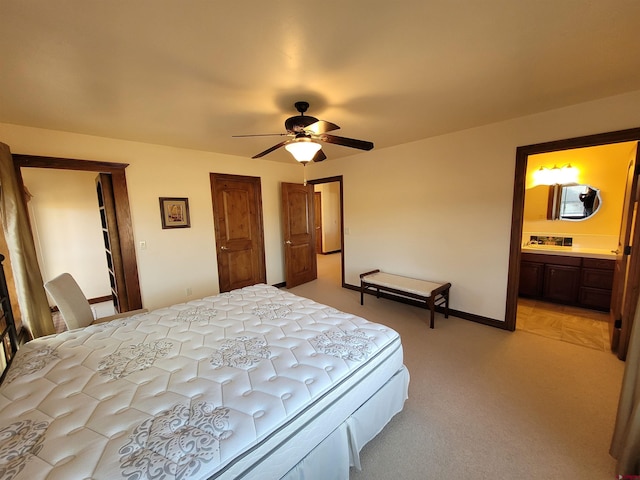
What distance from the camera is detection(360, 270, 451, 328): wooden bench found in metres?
3.09

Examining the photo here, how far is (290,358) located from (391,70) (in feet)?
6.58

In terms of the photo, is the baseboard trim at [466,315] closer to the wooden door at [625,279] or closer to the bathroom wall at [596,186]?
the wooden door at [625,279]

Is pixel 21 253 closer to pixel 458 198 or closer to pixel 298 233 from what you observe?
pixel 298 233

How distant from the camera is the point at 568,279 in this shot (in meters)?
3.49

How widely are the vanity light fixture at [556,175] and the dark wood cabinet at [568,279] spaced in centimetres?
119

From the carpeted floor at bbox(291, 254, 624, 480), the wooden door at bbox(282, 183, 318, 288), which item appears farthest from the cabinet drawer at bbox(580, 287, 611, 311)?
the wooden door at bbox(282, 183, 318, 288)

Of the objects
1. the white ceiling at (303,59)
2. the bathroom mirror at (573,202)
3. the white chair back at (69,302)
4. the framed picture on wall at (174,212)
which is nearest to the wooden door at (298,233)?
the framed picture on wall at (174,212)

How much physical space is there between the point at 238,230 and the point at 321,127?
2.76 meters

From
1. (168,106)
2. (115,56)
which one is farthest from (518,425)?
(168,106)

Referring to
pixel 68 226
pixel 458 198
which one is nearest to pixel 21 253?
pixel 68 226

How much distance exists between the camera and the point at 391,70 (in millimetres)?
1693

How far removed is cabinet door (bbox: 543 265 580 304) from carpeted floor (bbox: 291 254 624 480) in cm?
131

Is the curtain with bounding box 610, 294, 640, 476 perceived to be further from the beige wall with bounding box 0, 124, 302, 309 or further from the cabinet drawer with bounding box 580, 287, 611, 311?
the beige wall with bounding box 0, 124, 302, 309

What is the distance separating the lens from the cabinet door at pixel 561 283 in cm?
346
